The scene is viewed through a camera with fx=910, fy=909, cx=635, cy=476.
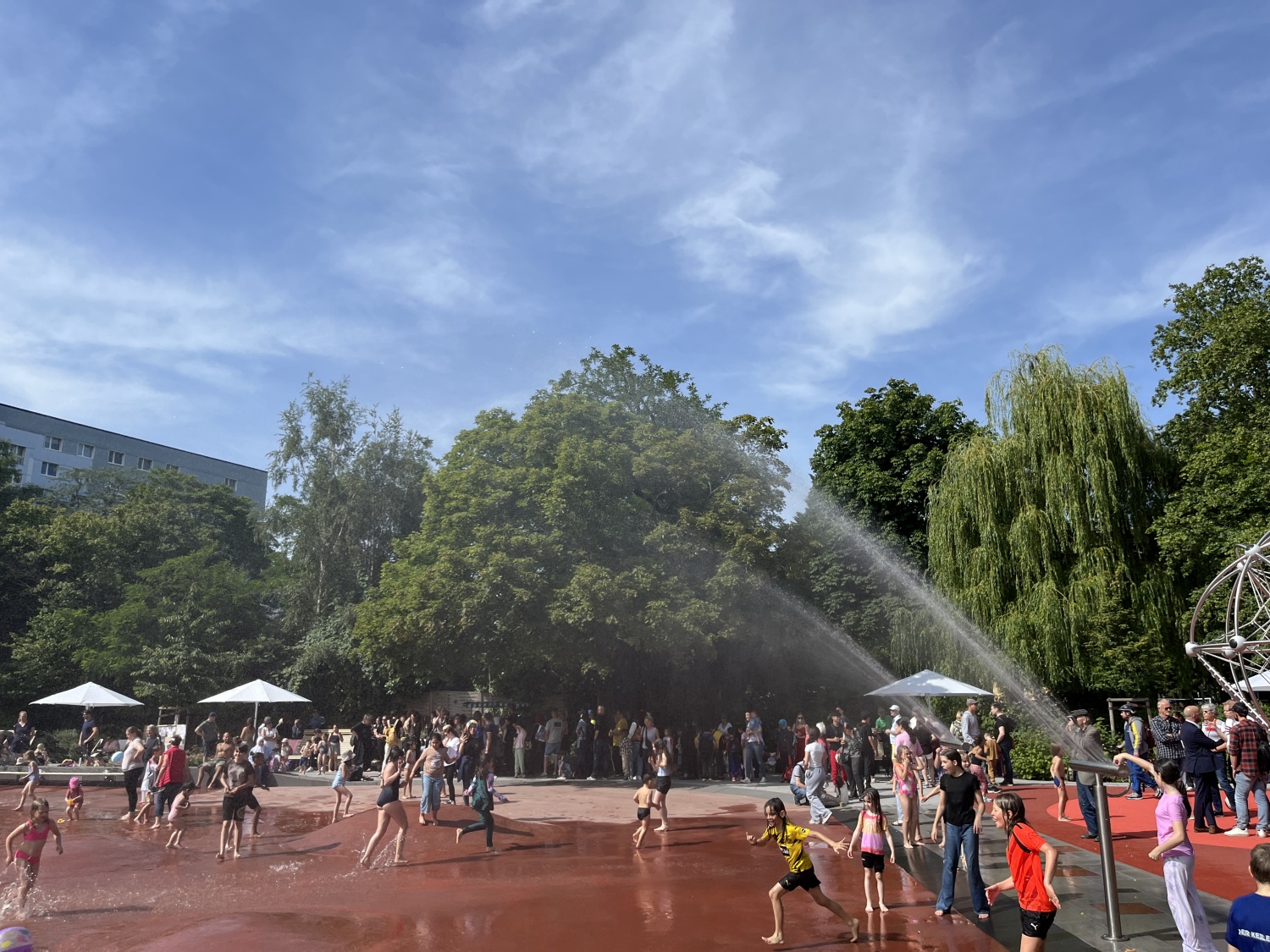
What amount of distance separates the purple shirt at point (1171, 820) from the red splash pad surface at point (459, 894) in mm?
2050

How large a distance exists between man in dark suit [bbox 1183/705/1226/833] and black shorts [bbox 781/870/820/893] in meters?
6.97

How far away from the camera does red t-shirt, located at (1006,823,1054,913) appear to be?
6.38m

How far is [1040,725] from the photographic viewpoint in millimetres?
23906

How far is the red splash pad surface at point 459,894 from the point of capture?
8.88 metres

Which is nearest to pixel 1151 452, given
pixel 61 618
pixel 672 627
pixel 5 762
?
pixel 672 627

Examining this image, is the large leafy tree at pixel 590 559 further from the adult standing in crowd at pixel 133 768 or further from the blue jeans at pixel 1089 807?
the blue jeans at pixel 1089 807

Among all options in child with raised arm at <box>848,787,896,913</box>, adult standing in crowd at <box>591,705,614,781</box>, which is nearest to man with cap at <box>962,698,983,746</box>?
adult standing in crowd at <box>591,705,614,781</box>

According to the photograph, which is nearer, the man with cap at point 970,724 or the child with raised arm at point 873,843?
the child with raised arm at point 873,843

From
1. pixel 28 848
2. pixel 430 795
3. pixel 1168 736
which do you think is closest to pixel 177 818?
pixel 430 795

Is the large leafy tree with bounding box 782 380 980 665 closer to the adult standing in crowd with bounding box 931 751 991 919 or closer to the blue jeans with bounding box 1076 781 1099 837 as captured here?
the blue jeans with bounding box 1076 781 1099 837

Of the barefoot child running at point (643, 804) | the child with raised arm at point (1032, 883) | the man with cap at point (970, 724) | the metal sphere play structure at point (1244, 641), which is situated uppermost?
the metal sphere play structure at point (1244, 641)

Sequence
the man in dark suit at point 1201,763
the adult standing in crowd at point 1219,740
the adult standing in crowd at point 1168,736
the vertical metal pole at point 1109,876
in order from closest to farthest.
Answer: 1. the vertical metal pole at point 1109,876
2. the man in dark suit at point 1201,763
3. the adult standing in crowd at point 1168,736
4. the adult standing in crowd at point 1219,740

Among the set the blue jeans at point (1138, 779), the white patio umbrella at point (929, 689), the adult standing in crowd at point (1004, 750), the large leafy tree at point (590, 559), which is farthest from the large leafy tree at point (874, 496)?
the blue jeans at point (1138, 779)

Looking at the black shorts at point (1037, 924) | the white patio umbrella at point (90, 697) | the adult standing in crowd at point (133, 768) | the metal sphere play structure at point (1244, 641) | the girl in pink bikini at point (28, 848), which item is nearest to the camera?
the black shorts at point (1037, 924)
